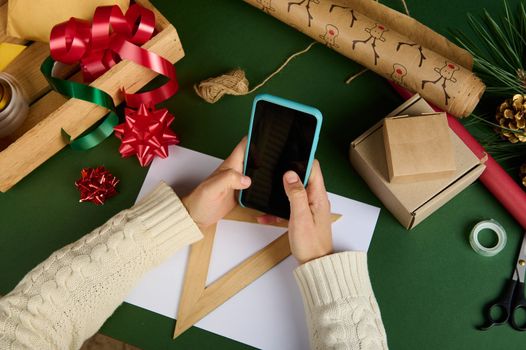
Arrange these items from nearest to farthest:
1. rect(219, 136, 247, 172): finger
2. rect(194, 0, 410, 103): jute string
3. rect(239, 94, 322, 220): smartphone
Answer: rect(239, 94, 322, 220): smartphone < rect(219, 136, 247, 172): finger < rect(194, 0, 410, 103): jute string

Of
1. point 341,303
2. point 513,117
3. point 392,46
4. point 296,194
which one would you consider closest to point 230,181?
point 296,194

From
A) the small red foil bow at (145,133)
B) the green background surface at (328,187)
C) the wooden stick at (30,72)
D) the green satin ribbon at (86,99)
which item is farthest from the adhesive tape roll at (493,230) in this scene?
Result: the wooden stick at (30,72)

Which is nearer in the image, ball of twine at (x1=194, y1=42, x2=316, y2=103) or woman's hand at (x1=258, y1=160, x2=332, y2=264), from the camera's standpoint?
woman's hand at (x1=258, y1=160, x2=332, y2=264)

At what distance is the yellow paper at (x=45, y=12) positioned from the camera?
887mm

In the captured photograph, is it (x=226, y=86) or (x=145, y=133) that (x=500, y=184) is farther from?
(x=145, y=133)

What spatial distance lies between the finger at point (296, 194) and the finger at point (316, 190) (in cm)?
2

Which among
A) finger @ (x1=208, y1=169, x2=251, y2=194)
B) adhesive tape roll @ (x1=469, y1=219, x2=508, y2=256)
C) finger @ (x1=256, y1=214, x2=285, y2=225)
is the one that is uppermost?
finger @ (x1=208, y1=169, x2=251, y2=194)

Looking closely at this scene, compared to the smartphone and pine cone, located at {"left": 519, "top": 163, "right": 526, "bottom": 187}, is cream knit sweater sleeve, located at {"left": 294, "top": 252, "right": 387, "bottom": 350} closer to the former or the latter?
the smartphone

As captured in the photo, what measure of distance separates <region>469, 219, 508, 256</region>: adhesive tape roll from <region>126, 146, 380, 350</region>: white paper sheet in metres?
0.16

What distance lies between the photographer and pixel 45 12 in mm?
889

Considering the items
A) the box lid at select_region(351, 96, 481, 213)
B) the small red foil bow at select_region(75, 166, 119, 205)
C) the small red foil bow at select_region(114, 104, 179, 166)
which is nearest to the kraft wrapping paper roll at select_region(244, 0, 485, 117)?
the box lid at select_region(351, 96, 481, 213)

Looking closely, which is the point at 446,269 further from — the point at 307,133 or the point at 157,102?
the point at 157,102

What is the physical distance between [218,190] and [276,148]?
0.12 m

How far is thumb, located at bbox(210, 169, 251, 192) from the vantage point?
788 mm
